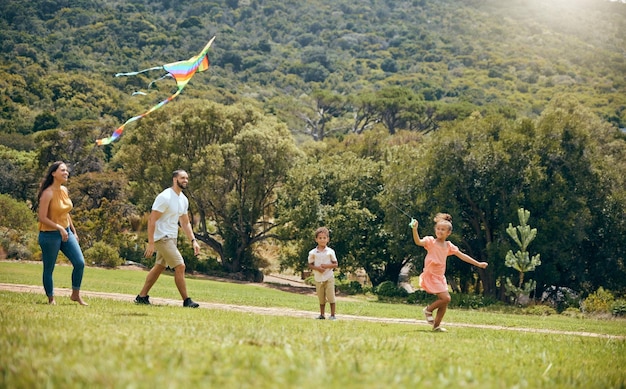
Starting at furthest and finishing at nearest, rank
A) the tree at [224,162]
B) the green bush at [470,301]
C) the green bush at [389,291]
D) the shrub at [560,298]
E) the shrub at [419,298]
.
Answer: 1. the tree at [224,162]
2. the green bush at [389,291]
3. the shrub at [419,298]
4. the green bush at [470,301]
5. the shrub at [560,298]

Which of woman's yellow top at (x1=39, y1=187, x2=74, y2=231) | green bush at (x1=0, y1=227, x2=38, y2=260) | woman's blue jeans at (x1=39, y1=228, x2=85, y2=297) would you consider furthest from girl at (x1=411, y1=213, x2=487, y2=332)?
green bush at (x1=0, y1=227, x2=38, y2=260)

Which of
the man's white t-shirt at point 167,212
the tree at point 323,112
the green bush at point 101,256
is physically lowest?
the green bush at point 101,256

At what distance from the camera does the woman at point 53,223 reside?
34.6ft

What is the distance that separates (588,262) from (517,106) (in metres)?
87.9

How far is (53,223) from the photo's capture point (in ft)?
34.4

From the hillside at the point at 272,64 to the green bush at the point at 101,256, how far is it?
131 ft

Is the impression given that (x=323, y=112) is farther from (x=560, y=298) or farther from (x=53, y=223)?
(x=53, y=223)

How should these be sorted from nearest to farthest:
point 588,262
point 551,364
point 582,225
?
point 551,364 < point 582,225 < point 588,262

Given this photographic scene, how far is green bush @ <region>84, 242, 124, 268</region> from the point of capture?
36.5m

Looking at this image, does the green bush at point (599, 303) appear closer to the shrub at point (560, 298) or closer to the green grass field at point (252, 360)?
the shrub at point (560, 298)

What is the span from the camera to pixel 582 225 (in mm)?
31766

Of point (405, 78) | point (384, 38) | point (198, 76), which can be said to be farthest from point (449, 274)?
point (384, 38)

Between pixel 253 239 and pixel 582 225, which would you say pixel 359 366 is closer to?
pixel 582 225

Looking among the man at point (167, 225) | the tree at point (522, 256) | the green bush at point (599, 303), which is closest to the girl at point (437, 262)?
the man at point (167, 225)
